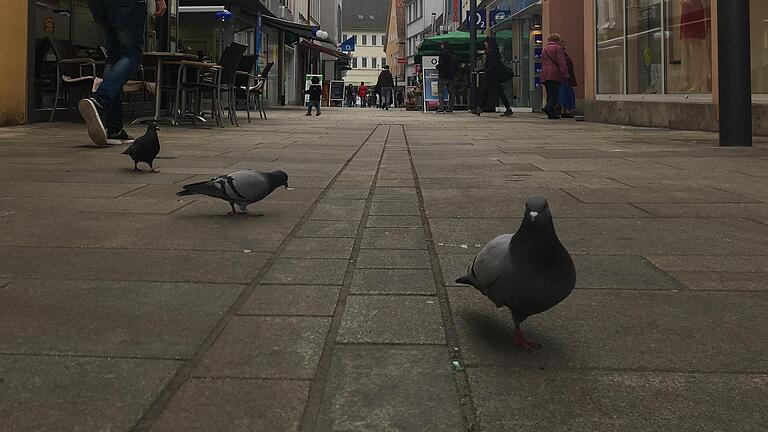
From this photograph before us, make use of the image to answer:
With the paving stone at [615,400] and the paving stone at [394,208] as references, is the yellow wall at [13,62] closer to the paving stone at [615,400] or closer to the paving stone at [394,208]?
the paving stone at [394,208]

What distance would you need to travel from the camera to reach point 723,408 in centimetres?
171

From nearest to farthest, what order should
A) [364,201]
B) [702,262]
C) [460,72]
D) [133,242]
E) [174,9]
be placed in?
[702,262] → [133,242] → [364,201] → [174,9] → [460,72]

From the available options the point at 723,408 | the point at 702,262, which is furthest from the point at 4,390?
the point at 702,262

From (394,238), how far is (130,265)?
117 centimetres

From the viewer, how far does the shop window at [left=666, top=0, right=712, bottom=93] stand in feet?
38.6

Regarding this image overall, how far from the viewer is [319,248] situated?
3.33 meters

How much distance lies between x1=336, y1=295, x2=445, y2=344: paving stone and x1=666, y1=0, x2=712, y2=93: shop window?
1038 centimetres

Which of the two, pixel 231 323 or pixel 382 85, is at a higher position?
pixel 382 85

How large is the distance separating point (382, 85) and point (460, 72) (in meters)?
5.28

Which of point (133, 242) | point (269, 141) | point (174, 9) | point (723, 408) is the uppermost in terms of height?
point (174, 9)

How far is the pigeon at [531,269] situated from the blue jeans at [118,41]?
6315 millimetres

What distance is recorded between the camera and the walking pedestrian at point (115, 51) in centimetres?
752

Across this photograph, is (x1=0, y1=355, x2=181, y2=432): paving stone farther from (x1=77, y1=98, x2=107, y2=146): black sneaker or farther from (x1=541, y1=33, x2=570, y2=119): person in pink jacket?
(x1=541, y1=33, x2=570, y2=119): person in pink jacket

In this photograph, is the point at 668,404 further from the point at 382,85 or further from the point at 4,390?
the point at 382,85
